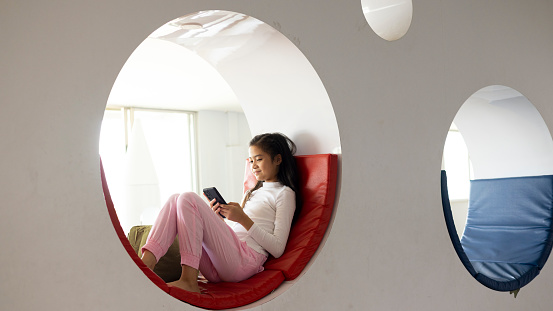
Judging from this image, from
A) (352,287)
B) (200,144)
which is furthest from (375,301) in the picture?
(200,144)

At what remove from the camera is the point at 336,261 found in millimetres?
2426

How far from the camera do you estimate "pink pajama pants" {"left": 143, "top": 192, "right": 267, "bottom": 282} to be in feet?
7.21

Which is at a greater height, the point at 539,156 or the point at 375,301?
the point at 539,156

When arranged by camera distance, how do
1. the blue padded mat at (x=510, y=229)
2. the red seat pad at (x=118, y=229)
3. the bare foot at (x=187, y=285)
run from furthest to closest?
the blue padded mat at (x=510, y=229)
the bare foot at (x=187, y=285)
the red seat pad at (x=118, y=229)

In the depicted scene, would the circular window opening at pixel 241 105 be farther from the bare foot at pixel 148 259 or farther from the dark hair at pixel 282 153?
the bare foot at pixel 148 259

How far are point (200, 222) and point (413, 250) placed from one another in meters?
1.15

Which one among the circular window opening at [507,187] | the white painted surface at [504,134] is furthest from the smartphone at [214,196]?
the white painted surface at [504,134]

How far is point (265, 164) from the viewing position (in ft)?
9.34

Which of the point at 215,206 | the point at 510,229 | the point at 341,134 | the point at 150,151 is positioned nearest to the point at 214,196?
the point at 215,206

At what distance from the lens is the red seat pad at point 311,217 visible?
239cm

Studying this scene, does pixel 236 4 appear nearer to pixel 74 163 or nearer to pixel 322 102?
pixel 322 102

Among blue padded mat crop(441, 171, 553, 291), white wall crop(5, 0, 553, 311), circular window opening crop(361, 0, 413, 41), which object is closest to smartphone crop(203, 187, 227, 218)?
white wall crop(5, 0, 553, 311)

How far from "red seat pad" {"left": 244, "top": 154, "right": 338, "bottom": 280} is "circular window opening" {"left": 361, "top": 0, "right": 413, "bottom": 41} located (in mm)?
707

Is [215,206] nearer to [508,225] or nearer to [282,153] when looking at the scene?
[282,153]
